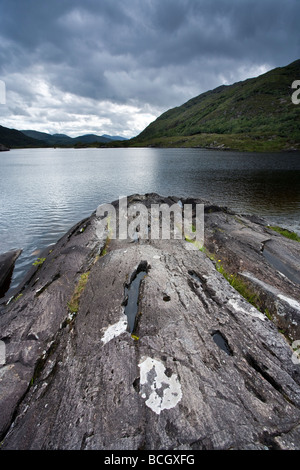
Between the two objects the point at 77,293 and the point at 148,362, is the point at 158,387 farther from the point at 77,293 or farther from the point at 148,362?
the point at 77,293

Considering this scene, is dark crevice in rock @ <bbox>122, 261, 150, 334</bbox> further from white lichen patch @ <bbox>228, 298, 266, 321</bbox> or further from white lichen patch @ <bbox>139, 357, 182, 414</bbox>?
white lichen patch @ <bbox>228, 298, 266, 321</bbox>

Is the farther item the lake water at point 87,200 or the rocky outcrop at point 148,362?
the lake water at point 87,200

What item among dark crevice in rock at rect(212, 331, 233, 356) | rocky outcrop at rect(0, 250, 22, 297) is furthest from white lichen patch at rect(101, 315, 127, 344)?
rocky outcrop at rect(0, 250, 22, 297)

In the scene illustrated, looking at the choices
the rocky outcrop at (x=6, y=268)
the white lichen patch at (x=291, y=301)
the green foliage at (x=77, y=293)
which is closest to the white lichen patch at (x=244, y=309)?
the white lichen patch at (x=291, y=301)

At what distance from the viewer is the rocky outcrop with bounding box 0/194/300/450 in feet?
14.5

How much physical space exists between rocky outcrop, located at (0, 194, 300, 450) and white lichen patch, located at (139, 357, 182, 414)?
0.02 metres

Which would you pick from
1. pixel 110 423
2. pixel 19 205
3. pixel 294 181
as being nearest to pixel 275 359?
pixel 110 423

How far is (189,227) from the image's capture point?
17.3 meters

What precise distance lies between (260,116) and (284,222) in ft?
684
